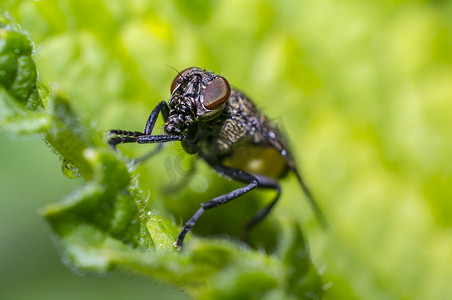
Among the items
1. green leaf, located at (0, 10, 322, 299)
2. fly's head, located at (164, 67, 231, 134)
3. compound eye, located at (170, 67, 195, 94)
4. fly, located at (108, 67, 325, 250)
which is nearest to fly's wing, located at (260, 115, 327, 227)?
fly, located at (108, 67, 325, 250)

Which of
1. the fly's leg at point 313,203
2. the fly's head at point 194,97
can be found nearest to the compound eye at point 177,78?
the fly's head at point 194,97

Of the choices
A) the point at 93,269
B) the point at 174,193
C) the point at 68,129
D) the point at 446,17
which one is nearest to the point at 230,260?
the point at 93,269

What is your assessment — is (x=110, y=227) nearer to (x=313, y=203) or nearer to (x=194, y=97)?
(x=194, y=97)

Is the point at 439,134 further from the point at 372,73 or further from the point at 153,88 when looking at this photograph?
the point at 153,88

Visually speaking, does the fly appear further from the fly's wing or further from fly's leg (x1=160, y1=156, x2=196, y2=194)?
fly's leg (x1=160, y1=156, x2=196, y2=194)

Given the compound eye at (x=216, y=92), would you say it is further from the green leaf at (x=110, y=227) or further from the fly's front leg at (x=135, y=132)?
the green leaf at (x=110, y=227)

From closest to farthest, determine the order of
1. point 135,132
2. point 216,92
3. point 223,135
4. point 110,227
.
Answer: point 110,227
point 135,132
point 216,92
point 223,135

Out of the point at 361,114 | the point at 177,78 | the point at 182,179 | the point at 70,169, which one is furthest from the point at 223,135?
the point at 70,169
